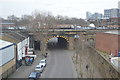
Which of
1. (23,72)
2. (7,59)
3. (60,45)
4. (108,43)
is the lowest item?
(23,72)

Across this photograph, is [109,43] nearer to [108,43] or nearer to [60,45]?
[108,43]

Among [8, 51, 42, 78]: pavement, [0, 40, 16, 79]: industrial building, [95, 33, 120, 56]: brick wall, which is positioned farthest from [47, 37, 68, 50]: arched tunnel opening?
[0, 40, 16, 79]: industrial building

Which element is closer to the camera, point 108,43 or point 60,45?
point 108,43

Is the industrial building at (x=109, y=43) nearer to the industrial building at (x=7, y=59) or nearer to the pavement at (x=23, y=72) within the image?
the pavement at (x=23, y=72)

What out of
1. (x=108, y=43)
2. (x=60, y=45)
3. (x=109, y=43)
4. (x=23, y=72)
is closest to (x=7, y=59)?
(x=23, y=72)

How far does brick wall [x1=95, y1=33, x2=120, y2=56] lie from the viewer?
1611 cm

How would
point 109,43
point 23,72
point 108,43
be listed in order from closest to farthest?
point 23,72 → point 109,43 → point 108,43

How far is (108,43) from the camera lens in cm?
1795

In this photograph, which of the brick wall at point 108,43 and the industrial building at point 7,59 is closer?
the industrial building at point 7,59

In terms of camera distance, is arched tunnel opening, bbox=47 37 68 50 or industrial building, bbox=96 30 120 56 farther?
arched tunnel opening, bbox=47 37 68 50

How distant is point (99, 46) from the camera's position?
2062cm

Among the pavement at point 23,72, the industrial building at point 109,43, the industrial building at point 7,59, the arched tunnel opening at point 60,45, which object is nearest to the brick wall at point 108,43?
the industrial building at point 109,43

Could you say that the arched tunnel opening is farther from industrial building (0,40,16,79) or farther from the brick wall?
industrial building (0,40,16,79)

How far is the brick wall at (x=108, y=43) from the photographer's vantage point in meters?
16.1
